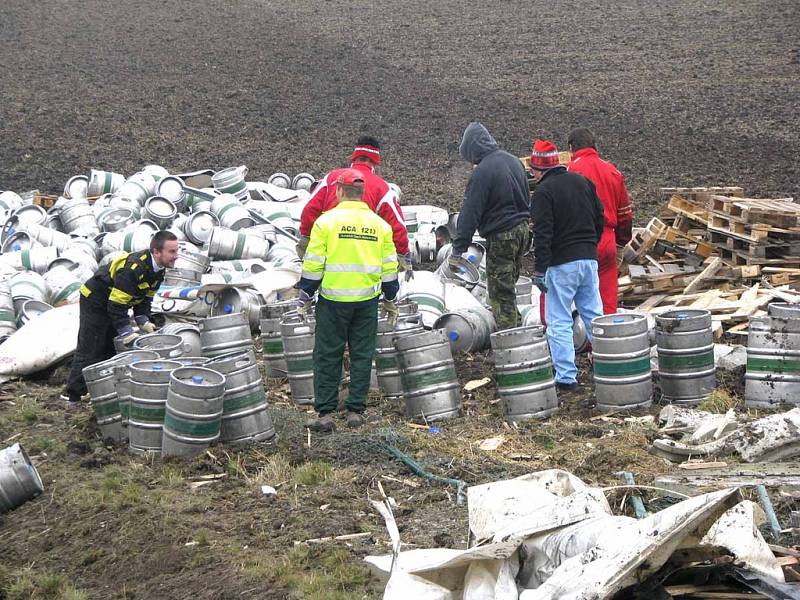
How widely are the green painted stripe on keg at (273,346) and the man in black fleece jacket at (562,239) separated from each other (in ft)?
8.14

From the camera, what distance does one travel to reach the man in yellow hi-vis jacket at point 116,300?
893cm

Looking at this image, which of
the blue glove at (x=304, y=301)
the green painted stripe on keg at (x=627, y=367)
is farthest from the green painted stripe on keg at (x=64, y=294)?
the green painted stripe on keg at (x=627, y=367)

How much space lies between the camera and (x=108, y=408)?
318 inches

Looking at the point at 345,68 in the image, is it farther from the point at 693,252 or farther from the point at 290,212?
the point at 693,252

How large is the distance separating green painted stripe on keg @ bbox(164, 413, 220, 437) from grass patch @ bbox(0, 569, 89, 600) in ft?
4.90

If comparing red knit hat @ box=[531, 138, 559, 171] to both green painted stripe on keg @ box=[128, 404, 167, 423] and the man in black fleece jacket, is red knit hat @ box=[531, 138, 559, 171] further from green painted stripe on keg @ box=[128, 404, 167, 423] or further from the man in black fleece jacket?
green painted stripe on keg @ box=[128, 404, 167, 423]

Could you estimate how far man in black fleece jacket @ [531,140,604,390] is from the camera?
8.61 meters

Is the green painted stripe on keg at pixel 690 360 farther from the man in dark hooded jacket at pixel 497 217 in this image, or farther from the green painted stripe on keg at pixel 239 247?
the green painted stripe on keg at pixel 239 247

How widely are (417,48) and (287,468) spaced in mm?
26771

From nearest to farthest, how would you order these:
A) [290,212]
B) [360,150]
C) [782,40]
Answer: [360,150] → [290,212] → [782,40]

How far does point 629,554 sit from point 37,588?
3.53 m

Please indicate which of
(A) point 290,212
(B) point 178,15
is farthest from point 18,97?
(A) point 290,212

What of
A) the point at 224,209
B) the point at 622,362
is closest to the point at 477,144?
the point at 622,362

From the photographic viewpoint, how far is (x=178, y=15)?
3638 centimetres
